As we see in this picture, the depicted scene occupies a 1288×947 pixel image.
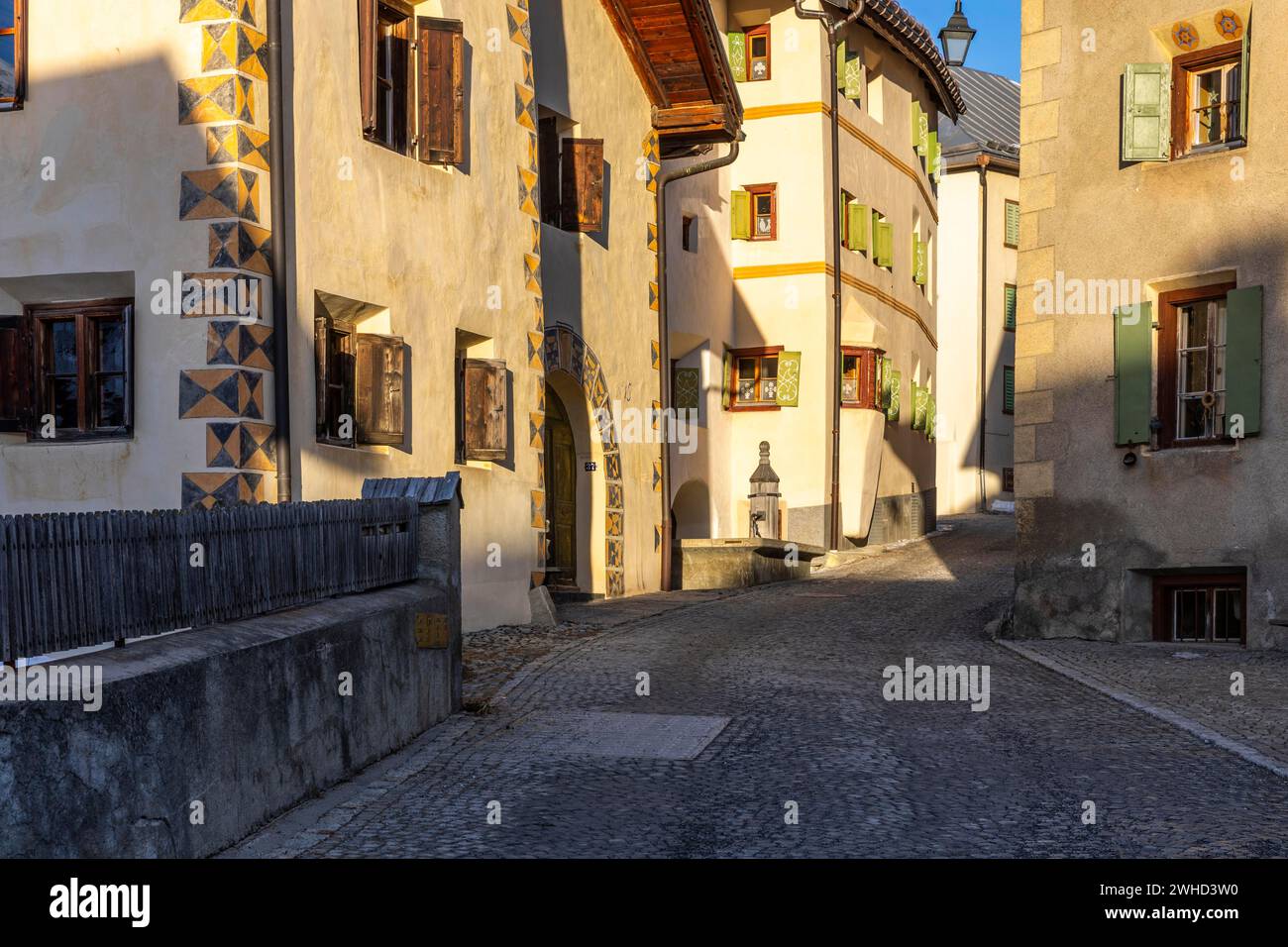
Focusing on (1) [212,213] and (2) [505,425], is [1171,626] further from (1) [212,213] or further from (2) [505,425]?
(1) [212,213]

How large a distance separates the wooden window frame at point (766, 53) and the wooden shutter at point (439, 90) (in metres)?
14.7

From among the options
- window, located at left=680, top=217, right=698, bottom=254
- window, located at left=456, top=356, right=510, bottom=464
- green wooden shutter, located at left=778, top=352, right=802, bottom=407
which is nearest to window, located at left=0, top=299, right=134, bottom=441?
window, located at left=456, top=356, right=510, bottom=464

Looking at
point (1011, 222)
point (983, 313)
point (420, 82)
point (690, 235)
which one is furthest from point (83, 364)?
point (1011, 222)

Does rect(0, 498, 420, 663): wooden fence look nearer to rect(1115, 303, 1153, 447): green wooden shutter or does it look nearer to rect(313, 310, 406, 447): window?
rect(313, 310, 406, 447): window

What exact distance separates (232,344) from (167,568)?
5.02 metres

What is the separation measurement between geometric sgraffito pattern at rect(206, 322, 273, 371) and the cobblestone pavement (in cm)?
310

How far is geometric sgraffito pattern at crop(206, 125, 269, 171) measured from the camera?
11773 millimetres

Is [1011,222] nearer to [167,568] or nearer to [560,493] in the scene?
[560,493]

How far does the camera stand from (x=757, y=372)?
2891 centimetres

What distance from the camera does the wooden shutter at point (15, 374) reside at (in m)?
12.3

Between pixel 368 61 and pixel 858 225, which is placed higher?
pixel 858 225

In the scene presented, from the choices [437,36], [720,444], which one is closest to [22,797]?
[437,36]

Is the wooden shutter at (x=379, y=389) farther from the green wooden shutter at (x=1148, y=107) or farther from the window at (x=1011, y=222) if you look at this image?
the window at (x=1011, y=222)

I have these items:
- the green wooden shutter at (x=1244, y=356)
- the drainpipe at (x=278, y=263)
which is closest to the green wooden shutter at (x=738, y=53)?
the green wooden shutter at (x=1244, y=356)
